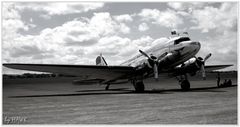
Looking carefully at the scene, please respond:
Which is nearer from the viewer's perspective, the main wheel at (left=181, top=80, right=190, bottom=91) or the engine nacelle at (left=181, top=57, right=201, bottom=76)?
the engine nacelle at (left=181, top=57, right=201, bottom=76)

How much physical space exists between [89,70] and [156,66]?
5.02 meters

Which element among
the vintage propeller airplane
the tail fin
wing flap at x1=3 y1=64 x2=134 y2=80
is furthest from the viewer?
the tail fin

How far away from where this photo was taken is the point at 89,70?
21.0 m

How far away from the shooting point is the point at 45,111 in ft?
36.8

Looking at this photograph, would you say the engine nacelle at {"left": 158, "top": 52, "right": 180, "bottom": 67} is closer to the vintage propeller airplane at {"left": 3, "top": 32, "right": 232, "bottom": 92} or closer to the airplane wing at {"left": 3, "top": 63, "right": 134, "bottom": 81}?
the vintage propeller airplane at {"left": 3, "top": 32, "right": 232, "bottom": 92}

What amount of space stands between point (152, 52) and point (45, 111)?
1171 cm

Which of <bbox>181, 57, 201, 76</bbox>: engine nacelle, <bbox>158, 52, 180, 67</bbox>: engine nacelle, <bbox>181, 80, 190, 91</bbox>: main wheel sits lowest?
<bbox>181, 80, 190, 91</bbox>: main wheel

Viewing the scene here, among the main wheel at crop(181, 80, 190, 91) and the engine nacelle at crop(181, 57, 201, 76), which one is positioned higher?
the engine nacelle at crop(181, 57, 201, 76)

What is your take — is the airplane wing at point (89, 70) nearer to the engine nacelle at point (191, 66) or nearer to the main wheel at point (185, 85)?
the engine nacelle at point (191, 66)

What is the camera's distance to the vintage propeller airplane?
64.1 ft

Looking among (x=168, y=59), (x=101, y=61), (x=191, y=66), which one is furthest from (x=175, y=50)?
(x=101, y=61)

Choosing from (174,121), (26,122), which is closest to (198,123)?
(174,121)

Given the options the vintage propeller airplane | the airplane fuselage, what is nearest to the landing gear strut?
the vintage propeller airplane

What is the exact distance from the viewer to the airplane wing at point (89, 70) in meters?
18.1
